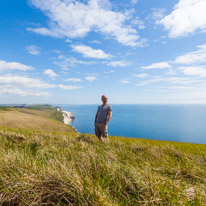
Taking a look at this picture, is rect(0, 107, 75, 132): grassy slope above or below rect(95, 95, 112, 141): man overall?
below

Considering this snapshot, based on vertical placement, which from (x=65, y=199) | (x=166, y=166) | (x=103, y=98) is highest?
(x=103, y=98)

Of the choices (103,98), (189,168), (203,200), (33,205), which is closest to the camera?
(33,205)

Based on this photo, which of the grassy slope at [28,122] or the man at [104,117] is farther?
the grassy slope at [28,122]

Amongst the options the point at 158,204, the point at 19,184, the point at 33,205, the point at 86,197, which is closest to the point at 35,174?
the point at 19,184

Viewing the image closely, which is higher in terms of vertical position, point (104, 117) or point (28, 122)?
point (104, 117)

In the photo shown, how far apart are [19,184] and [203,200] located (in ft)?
7.92

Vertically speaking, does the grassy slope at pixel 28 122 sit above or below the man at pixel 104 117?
below

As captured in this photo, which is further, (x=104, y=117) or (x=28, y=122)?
(x=28, y=122)

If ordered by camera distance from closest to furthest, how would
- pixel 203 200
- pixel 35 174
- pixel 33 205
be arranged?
pixel 33 205 < pixel 203 200 < pixel 35 174

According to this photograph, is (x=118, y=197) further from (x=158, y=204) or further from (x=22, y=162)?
(x=22, y=162)

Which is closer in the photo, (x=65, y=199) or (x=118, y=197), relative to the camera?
(x=65, y=199)

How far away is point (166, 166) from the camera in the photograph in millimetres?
3188

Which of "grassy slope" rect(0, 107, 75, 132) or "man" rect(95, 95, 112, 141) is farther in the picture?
"grassy slope" rect(0, 107, 75, 132)

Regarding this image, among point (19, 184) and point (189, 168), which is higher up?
point (19, 184)
